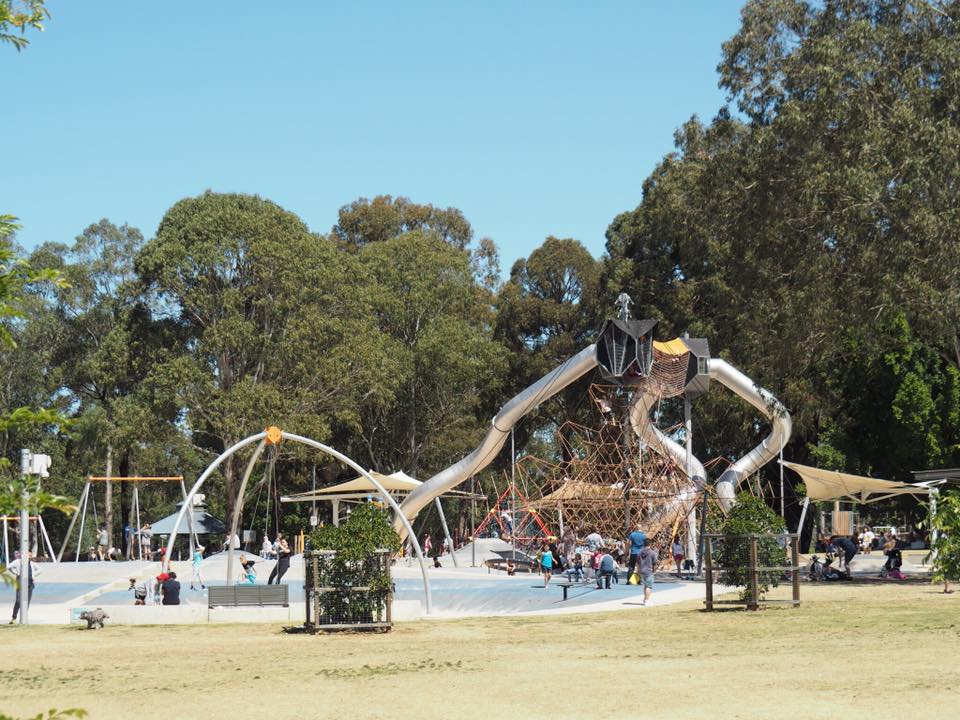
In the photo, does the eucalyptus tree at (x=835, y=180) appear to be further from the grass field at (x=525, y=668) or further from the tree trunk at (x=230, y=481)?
the tree trunk at (x=230, y=481)

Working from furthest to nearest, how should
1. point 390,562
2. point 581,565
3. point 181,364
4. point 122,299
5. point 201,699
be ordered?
point 122,299 → point 181,364 → point 581,565 → point 390,562 → point 201,699

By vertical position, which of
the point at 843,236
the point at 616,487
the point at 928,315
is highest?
the point at 843,236

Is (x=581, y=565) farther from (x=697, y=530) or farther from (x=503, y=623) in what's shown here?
(x=503, y=623)

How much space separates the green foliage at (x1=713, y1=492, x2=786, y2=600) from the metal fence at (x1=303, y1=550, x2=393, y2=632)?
6.23m

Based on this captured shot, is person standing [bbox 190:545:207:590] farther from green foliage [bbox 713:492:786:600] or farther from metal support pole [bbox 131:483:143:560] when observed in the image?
green foliage [bbox 713:492:786:600]

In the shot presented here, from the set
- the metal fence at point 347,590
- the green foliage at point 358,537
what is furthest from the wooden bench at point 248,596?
the green foliage at point 358,537

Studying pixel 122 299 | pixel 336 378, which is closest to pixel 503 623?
pixel 336 378

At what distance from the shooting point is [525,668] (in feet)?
48.1

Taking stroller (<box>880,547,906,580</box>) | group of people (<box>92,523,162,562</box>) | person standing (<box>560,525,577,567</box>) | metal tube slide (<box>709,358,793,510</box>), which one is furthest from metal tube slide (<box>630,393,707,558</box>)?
group of people (<box>92,523,162,562</box>)

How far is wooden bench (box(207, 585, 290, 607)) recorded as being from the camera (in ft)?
78.2

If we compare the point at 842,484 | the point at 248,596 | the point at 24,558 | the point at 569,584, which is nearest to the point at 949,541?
the point at 569,584

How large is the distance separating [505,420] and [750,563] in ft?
54.5

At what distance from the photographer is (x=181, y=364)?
49.0m

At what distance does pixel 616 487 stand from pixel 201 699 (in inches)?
990
